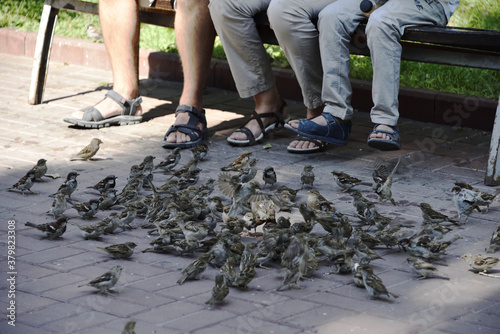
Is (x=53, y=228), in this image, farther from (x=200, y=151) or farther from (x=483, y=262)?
(x=483, y=262)

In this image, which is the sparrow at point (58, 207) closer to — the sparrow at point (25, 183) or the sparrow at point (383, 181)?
the sparrow at point (25, 183)

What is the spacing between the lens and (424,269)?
14.5 feet

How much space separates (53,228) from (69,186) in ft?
2.93

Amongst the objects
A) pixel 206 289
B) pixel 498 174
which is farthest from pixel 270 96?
pixel 206 289

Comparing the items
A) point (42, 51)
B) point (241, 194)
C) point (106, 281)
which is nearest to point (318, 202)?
point (241, 194)

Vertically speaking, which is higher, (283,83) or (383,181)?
(283,83)

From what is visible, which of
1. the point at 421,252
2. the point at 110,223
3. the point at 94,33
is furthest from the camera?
the point at 94,33

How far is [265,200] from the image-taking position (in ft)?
17.9

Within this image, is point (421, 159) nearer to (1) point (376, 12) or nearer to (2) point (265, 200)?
(1) point (376, 12)

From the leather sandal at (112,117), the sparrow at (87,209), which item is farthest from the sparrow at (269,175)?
the leather sandal at (112,117)

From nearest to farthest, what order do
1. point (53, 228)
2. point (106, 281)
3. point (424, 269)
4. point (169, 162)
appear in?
point (106, 281)
point (424, 269)
point (53, 228)
point (169, 162)

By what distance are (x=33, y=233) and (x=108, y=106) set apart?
3.11m

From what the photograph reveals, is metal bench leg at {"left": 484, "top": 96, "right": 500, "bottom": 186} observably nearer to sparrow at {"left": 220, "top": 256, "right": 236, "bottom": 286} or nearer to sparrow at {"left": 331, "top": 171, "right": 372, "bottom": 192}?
sparrow at {"left": 331, "top": 171, "right": 372, "bottom": 192}

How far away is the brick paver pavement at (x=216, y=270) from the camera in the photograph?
3.88 m
